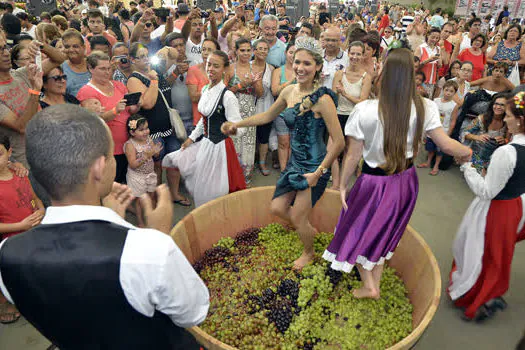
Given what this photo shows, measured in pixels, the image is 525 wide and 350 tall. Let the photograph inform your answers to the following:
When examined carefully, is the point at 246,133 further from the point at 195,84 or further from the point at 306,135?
the point at 306,135

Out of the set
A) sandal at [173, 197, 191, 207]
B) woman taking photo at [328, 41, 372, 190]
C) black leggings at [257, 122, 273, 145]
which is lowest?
sandal at [173, 197, 191, 207]

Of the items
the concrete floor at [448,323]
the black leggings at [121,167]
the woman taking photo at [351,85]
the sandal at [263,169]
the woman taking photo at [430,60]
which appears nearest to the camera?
the concrete floor at [448,323]

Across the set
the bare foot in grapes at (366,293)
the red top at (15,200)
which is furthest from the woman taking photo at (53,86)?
the bare foot in grapes at (366,293)

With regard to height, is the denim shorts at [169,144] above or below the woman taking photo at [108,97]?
below

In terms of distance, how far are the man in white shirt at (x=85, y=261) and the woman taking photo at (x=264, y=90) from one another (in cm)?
350

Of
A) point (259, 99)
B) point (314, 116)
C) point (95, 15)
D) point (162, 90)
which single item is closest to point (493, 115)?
point (314, 116)

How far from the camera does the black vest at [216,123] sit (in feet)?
10.8

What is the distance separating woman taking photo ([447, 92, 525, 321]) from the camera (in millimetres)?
2316

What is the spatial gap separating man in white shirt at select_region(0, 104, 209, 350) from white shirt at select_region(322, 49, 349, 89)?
3602 millimetres

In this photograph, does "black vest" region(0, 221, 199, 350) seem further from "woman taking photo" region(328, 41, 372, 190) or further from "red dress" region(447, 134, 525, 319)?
"woman taking photo" region(328, 41, 372, 190)

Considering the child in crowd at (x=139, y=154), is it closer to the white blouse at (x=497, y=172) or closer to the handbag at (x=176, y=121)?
the handbag at (x=176, y=121)

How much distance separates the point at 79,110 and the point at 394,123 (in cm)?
169

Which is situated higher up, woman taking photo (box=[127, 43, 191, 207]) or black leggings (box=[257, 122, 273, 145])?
woman taking photo (box=[127, 43, 191, 207])

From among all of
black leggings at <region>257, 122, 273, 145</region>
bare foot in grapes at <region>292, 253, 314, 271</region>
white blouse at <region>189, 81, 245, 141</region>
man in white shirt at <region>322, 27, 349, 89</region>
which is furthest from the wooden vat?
man in white shirt at <region>322, 27, 349, 89</region>
